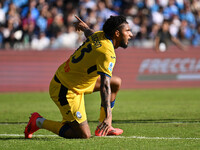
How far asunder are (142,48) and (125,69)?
1.10 m

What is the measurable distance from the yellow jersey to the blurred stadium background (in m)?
10.7

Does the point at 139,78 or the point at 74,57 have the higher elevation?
the point at 74,57

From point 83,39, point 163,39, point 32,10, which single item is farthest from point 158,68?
point 32,10

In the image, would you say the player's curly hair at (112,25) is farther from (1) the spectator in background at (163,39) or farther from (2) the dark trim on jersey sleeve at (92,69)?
(1) the spectator in background at (163,39)

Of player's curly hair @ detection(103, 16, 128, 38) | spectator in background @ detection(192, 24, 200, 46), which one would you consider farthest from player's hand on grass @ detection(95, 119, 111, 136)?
spectator in background @ detection(192, 24, 200, 46)

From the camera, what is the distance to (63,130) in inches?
251

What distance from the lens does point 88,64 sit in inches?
246

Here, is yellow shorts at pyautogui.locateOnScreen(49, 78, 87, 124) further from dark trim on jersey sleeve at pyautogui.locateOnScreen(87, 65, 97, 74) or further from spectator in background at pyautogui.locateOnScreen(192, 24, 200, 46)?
spectator in background at pyautogui.locateOnScreen(192, 24, 200, 46)

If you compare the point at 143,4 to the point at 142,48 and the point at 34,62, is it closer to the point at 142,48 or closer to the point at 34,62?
the point at 142,48

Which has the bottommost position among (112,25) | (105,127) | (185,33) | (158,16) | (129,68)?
(129,68)

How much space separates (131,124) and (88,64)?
7.08 ft

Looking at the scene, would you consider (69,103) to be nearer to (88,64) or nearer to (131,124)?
(88,64)

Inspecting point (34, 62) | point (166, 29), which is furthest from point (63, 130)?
point (166, 29)

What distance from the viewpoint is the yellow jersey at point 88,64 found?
5.98 metres
